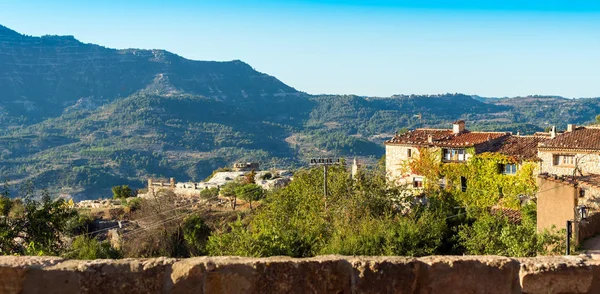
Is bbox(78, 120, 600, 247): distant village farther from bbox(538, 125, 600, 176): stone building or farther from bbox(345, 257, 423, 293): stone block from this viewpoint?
bbox(345, 257, 423, 293): stone block

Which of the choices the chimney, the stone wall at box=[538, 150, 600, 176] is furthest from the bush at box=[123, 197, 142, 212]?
the stone wall at box=[538, 150, 600, 176]

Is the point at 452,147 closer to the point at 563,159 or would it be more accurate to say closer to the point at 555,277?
the point at 563,159

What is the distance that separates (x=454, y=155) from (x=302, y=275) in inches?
1357

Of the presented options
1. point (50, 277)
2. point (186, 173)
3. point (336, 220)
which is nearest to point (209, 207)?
point (336, 220)

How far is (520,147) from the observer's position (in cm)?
3484

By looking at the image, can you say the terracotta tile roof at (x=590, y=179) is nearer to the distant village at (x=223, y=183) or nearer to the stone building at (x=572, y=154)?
the stone building at (x=572, y=154)

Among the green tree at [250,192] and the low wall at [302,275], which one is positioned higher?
the low wall at [302,275]

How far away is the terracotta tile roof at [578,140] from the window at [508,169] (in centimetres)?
198

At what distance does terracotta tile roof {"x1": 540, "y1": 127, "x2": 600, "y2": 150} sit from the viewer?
→ 31.3 meters

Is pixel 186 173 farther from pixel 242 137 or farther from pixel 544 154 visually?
pixel 544 154

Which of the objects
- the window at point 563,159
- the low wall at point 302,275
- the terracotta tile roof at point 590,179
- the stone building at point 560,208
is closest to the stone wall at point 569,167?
the window at point 563,159

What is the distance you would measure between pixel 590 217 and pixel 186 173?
134 m

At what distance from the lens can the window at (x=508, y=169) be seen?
110 ft

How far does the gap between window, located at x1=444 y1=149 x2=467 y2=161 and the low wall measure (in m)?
33.5
